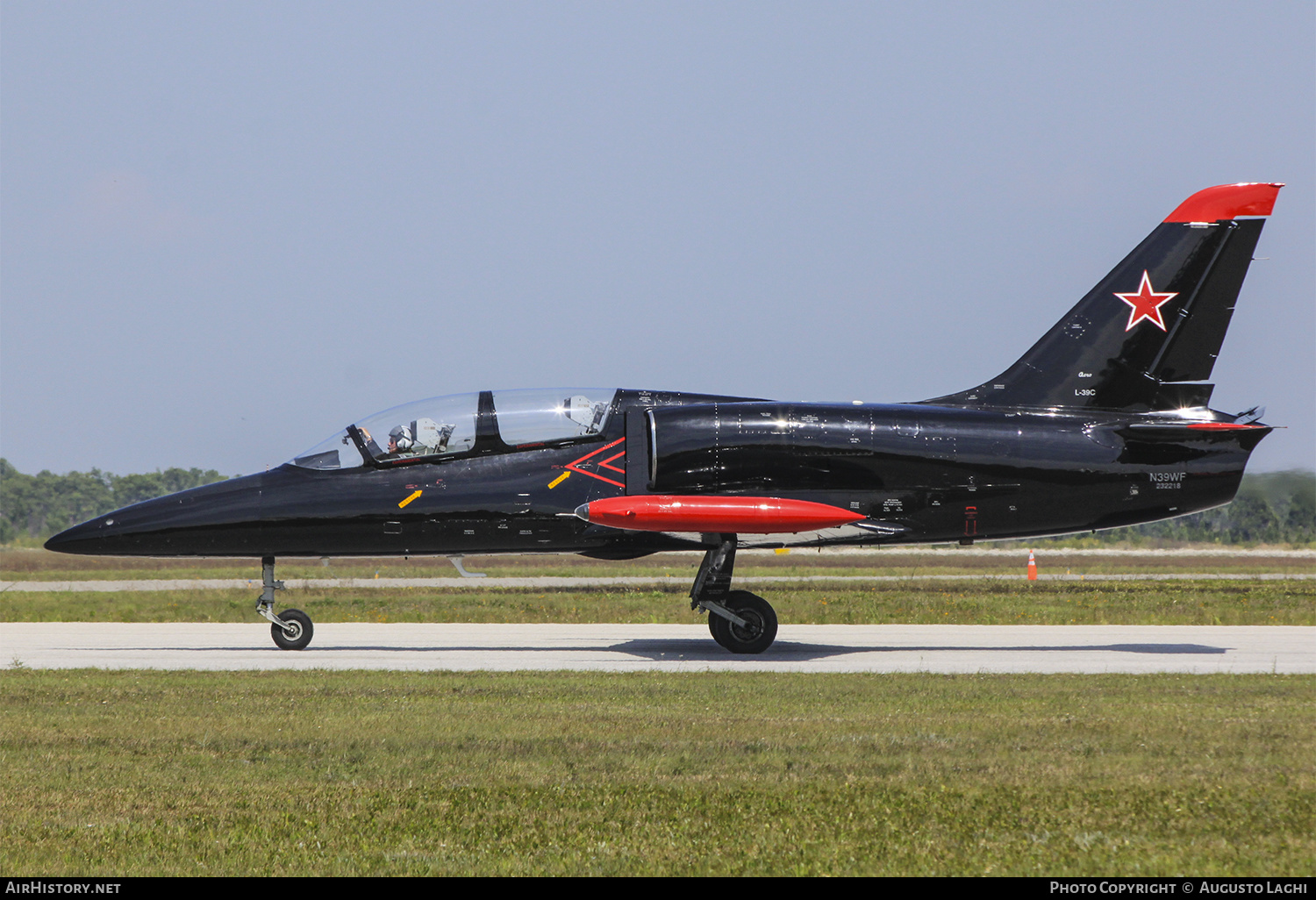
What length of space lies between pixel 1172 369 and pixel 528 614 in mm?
12186

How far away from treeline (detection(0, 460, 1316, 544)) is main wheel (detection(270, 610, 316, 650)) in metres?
44.0

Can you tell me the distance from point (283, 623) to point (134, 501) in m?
63.8

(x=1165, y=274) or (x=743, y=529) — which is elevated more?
(x=1165, y=274)

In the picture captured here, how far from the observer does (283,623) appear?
16188 mm

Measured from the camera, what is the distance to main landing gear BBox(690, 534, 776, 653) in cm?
1527

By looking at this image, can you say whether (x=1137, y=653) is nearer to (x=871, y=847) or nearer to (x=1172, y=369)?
(x=1172, y=369)

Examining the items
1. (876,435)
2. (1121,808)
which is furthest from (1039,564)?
(1121,808)

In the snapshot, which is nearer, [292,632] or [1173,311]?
[1173,311]

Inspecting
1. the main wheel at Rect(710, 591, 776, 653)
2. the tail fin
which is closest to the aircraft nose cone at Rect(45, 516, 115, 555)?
the main wheel at Rect(710, 591, 776, 653)

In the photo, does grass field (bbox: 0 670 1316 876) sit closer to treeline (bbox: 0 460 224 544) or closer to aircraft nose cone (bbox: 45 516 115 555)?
aircraft nose cone (bbox: 45 516 115 555)

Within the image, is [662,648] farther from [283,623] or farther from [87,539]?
[87,539]

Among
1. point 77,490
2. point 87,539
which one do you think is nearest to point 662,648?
point 87,539

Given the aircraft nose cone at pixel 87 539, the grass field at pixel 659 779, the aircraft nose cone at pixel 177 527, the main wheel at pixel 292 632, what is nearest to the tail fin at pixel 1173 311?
the grass field at pixel 659 779

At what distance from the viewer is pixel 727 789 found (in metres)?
7.15
